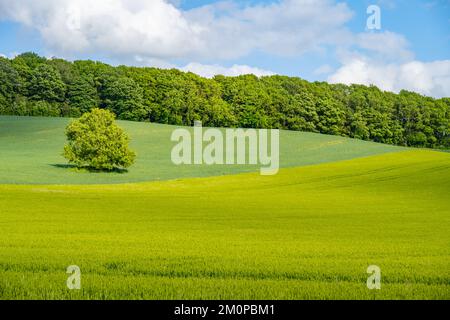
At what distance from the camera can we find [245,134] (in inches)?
3629

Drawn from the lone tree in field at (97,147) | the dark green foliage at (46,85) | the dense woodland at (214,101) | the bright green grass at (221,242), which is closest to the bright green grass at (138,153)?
the lone tree in field at (97,147)

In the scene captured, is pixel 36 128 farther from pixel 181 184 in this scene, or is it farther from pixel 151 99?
pixel 181 184

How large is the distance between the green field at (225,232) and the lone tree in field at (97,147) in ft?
7.00

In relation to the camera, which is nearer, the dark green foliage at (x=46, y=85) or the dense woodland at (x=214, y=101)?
the dark green foliage at (x=46, y=85)

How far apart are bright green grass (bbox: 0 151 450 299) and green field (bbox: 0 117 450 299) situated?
53 millimetres

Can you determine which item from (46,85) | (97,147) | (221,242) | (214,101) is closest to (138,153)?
(97,147)

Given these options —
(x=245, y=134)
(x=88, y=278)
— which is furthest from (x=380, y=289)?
(x=245, y=134)

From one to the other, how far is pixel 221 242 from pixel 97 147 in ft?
129

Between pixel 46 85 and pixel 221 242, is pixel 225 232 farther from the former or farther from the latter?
pixel 46 85

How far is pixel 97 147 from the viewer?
54406 millimetres

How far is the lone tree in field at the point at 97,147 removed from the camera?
54.4 meters

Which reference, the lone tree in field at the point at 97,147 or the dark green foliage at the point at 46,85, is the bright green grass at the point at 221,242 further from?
the dark green foliage at the point at 46,85

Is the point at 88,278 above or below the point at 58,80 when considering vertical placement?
below
